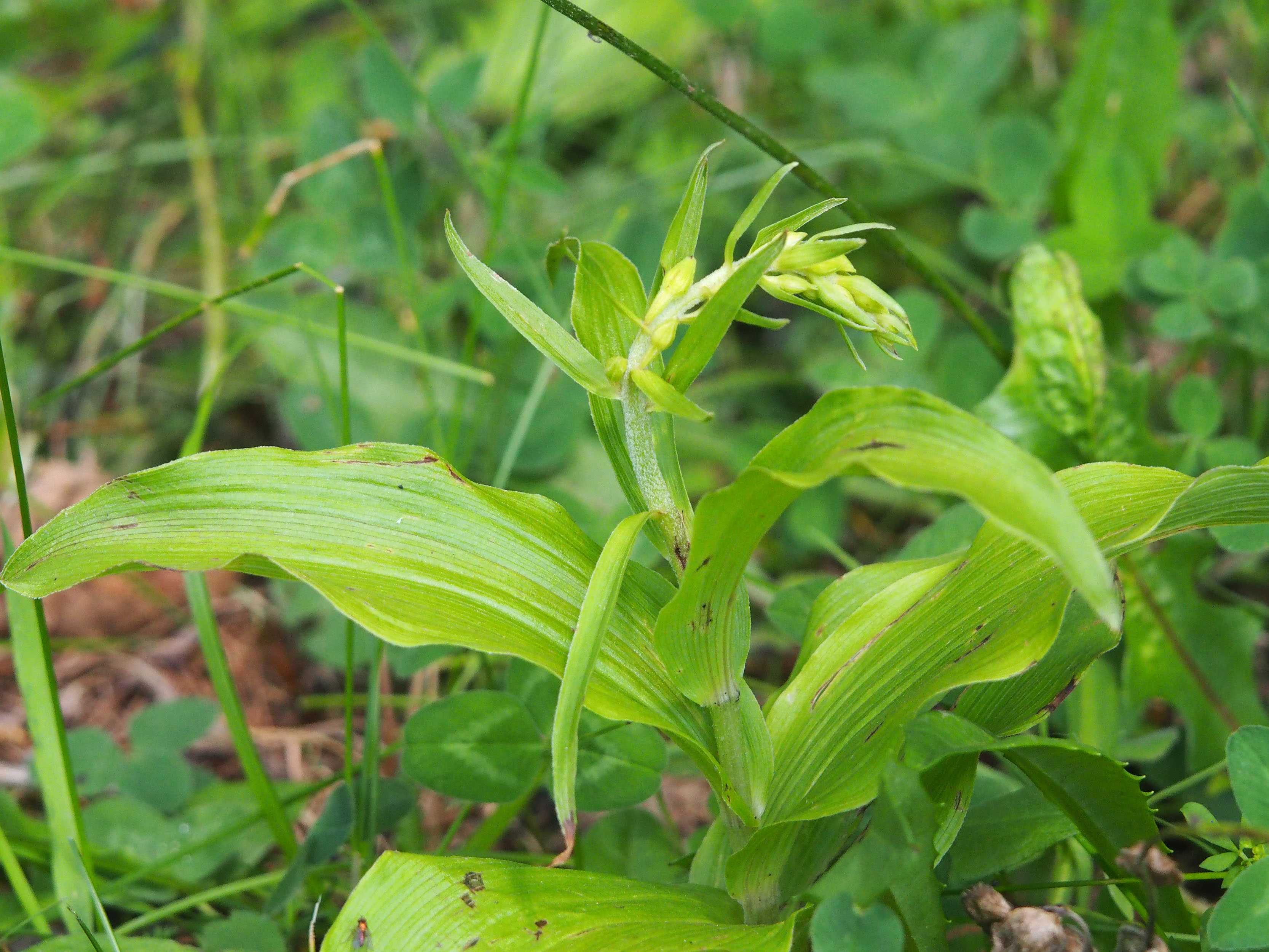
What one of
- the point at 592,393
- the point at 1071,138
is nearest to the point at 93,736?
the point at 592,393

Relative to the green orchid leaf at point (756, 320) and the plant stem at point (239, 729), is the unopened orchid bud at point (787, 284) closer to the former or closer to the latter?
the green orchid leaf at point (756, 320)

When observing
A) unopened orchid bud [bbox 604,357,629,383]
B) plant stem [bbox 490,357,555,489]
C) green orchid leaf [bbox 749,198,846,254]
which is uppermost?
green orchid leaf [bbox 749,198,846,254]

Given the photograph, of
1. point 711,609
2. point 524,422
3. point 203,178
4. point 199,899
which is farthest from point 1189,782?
point 203,178

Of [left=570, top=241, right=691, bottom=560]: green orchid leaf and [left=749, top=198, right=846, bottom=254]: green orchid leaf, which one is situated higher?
[left=749, top=198, right=846, bottom=254]: green orchid leaf

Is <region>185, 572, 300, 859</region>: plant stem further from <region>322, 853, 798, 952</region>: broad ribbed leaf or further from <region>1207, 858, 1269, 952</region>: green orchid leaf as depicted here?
<region>1207, 858, 1269, 952</region>: green orchid leaf

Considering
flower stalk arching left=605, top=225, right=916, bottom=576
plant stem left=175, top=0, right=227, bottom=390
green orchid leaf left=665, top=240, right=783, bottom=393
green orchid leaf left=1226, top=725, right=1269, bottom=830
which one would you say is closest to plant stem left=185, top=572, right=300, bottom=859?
flower stalk arching left=605, top=225, right=916, bottom=576

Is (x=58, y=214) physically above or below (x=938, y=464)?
above

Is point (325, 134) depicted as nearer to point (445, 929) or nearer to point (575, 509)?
point (575, 509)
